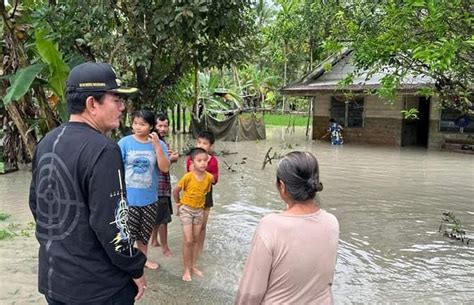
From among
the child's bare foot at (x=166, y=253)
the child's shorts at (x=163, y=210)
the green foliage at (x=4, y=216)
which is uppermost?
the child's shorts at (x=163, y=210)

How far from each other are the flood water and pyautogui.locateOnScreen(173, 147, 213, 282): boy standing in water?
0.39 meters

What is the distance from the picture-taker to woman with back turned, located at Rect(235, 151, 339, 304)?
2.12m

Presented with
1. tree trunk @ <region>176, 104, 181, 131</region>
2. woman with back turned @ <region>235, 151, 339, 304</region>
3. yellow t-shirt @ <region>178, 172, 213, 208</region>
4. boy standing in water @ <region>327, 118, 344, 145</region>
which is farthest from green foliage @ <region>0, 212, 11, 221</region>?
tree trunk @ <region>176, 104, 181, 131</region>

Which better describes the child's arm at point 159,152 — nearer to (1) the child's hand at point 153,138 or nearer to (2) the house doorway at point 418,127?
(1) the child's hand at point 153,138

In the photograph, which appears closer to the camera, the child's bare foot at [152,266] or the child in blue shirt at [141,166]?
the child in blue shirt at [141,166]

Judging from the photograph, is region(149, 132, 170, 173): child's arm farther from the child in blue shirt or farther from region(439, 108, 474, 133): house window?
region(439, 108, 474, 133): house window

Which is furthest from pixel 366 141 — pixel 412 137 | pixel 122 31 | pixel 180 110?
pixel 122 31

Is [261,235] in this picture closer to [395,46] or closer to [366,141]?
[395,46]

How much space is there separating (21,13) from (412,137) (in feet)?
56.8

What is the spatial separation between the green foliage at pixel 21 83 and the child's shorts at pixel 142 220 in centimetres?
216

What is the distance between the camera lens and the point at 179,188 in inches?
197

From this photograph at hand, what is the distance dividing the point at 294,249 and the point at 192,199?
2.86 metres

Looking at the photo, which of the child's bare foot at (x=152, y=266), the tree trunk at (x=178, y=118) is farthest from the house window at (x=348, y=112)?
the child's bare foot at (x=152, y=266)

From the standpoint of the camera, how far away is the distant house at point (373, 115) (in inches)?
756
